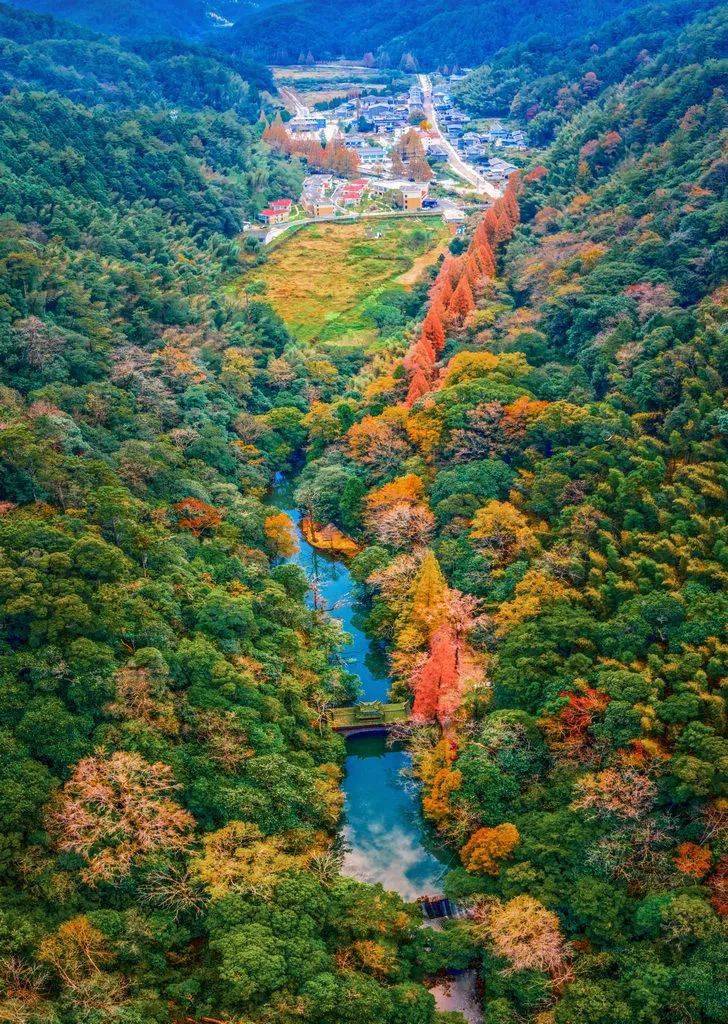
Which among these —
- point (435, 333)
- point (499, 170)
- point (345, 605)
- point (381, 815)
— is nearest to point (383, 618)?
point (345, 605)

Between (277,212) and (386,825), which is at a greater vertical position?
(277,212)

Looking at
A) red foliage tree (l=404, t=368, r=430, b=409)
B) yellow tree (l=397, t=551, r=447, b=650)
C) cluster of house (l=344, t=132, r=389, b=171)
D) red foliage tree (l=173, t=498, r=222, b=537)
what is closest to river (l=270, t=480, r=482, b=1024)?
yellow tree (l=397, t=551, r=447, b=650)

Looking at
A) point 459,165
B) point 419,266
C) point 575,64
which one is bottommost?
point 419,266

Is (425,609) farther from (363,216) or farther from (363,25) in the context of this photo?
(363,25)

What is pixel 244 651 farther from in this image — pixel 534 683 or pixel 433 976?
pixel 433 976

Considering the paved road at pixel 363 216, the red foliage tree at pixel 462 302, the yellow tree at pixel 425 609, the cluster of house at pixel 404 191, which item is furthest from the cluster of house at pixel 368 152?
the yellow tree at pixel 425 609

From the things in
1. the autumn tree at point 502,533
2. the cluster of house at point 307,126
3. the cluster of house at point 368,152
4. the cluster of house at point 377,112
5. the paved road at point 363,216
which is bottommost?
the autumn tree at point 502,533

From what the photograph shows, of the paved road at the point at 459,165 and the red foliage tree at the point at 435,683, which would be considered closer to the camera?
the red foliage tree at the point at 435,683

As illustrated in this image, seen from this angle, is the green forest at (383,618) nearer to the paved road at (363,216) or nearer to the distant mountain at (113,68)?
the paved road at (363,216)
